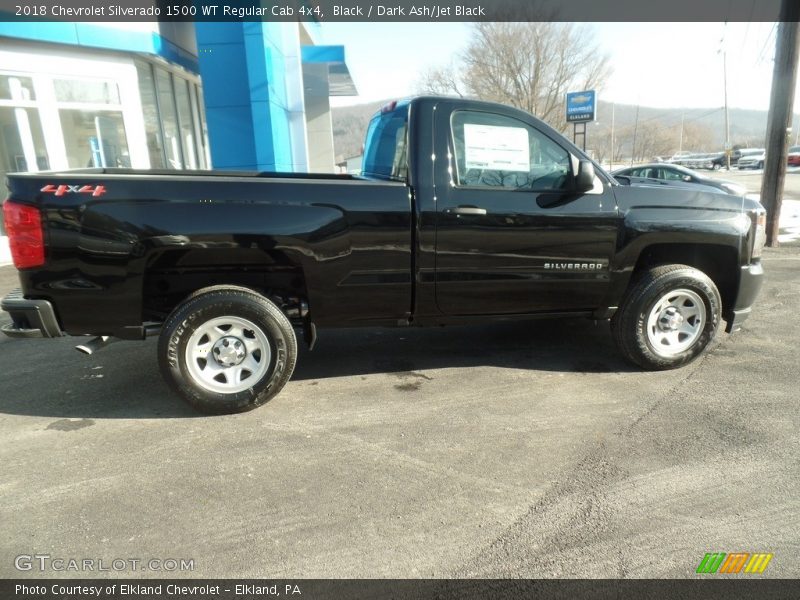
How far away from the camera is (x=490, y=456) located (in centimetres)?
300

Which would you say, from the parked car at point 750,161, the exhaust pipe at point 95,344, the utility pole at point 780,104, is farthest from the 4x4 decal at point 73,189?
the parked car at point 750,161

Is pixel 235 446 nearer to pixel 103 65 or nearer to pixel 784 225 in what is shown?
pixel 103 65

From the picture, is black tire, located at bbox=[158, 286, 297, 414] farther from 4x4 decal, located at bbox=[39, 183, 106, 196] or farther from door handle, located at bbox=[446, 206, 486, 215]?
door handle, located at bbox=[446, 206, 486, 215]

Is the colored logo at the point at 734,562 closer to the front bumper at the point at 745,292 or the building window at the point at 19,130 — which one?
the front bumper at the point at 745,292

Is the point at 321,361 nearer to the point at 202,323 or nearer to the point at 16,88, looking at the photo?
the point at 202,323

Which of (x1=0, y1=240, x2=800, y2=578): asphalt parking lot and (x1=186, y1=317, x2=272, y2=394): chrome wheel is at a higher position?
(x1=186, y1=317, x2=272, y2=394): chrome wheel

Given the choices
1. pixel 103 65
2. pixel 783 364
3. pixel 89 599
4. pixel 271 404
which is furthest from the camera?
pixel 103 65

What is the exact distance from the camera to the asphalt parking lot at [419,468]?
2301mm

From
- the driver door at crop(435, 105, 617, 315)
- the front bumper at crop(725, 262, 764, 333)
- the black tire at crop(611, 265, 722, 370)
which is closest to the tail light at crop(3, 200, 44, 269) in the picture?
the driver door at crop(435, 105, 617, 315)

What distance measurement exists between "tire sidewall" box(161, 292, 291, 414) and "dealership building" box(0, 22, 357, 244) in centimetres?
886

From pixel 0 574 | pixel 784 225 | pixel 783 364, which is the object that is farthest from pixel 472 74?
pixel 0 574

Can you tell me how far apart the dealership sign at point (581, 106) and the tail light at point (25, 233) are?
90.2 feet

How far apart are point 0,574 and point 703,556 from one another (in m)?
3.03

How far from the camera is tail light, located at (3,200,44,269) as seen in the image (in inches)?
122
